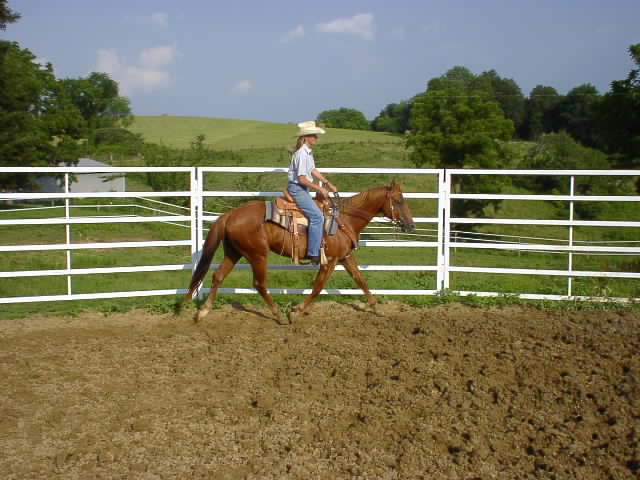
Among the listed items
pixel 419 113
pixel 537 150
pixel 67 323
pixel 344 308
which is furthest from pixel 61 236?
pixel 537 150

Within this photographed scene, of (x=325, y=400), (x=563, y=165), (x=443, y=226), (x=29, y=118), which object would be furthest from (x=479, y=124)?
(x=325, y=400)

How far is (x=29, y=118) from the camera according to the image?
1051 inches

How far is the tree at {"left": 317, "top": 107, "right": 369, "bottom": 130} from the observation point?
97188mm

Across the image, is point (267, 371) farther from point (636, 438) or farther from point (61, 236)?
point (61, 236)

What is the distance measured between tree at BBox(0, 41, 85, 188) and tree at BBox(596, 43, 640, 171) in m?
24.1

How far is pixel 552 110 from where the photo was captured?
7662 cm

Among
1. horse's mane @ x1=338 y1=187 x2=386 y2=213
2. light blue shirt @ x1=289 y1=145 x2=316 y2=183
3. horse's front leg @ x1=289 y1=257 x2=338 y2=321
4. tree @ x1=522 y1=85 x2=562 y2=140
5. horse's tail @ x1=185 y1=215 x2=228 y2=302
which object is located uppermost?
tree @ x1=522 y1=85 x2=562 y2=140

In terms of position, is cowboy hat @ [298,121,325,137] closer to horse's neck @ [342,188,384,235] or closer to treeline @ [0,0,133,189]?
horse's neck @ [342,188,384,235]

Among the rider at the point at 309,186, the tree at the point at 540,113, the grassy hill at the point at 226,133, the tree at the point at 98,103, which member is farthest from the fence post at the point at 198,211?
the tree at the point at 540,113

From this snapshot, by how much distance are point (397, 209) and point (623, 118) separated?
74.2 ft

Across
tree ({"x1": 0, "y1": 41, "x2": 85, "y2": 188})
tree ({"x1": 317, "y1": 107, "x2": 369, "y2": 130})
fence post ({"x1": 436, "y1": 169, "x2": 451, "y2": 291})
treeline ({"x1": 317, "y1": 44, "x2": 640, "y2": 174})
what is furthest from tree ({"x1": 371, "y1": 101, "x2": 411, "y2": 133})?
fence post ({"x1": 436, "y1": 169, "x2": 451, "y2": 291})

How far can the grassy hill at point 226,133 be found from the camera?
63438 mm

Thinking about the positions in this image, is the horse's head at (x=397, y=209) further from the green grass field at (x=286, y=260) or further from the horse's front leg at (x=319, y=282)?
the green grass field at (x=286, y=260)

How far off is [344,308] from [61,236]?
41.2 ft
